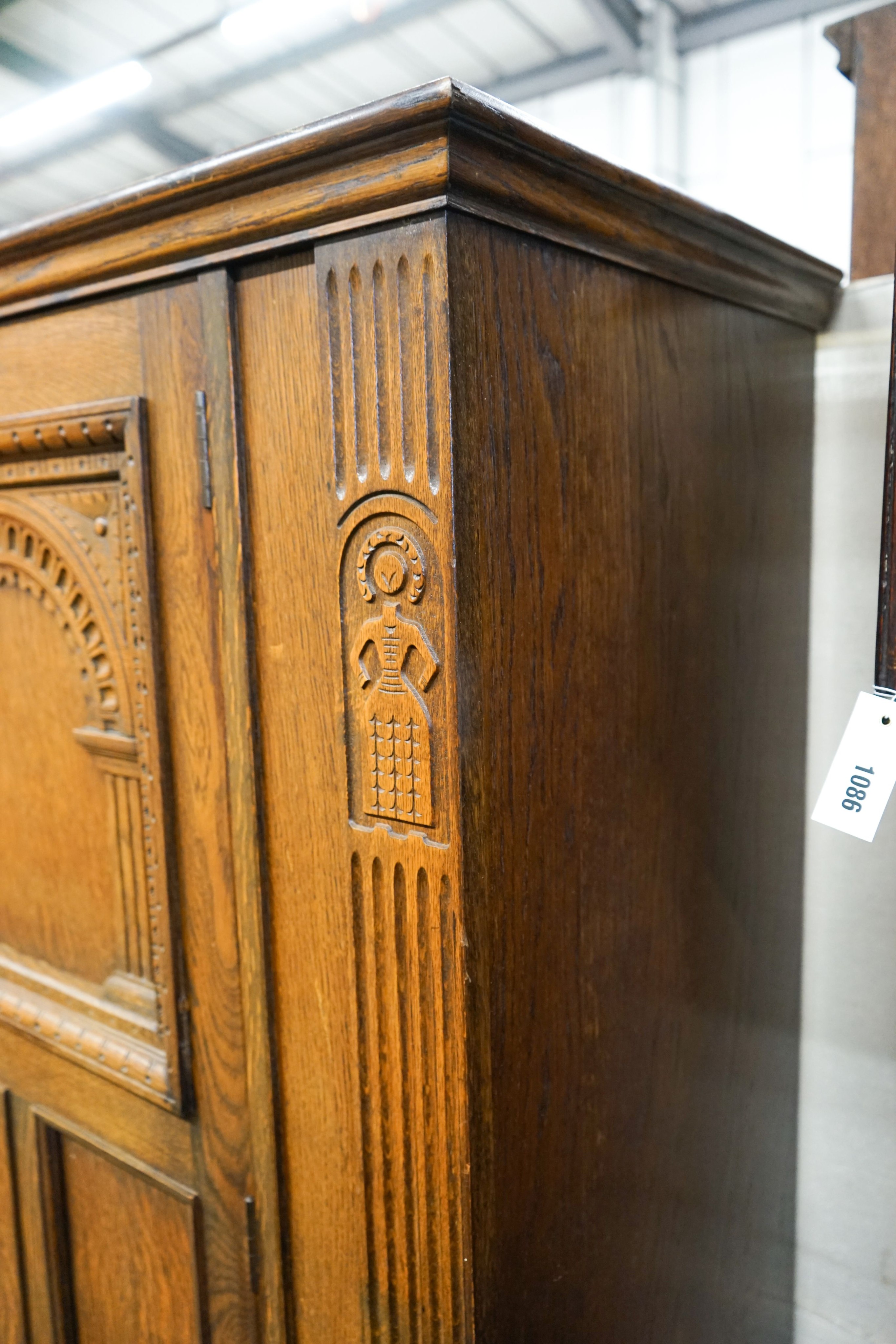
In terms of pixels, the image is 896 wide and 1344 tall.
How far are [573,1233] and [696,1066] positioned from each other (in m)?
0.21

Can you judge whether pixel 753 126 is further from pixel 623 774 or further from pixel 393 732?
pixel 393 732

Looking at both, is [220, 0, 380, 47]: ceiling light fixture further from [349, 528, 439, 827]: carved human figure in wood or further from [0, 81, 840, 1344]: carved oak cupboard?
[349, 528, 439, 827]: carved human figure in wood

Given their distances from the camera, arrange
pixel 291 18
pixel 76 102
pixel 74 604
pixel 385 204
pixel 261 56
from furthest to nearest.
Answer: pixel 76 102
pixel 261 56
pixel 291 18
pixel 74 604
pixel 385 204

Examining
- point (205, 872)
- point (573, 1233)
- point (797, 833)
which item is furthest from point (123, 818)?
A: point (797, 833)

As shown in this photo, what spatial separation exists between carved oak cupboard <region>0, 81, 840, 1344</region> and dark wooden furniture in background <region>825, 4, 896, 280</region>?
0.05 meters

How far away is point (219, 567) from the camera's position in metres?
0.67

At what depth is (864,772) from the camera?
70 centimetres

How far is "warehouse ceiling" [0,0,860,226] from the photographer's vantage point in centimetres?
279

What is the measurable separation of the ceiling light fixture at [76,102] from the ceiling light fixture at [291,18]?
427 mm

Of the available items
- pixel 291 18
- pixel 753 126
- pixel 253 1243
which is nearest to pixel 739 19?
pixel 753 126

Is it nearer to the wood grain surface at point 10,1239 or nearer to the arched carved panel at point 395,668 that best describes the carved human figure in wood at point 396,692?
the arched carved panel at point 395,668

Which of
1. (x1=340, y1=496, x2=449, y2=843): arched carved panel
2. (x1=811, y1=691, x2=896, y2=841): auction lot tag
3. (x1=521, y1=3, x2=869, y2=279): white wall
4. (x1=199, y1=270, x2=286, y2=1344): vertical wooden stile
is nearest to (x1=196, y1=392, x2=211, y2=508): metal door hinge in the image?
(x1=199, y1=270, x2=286, y2=1344): vertical wooden stile

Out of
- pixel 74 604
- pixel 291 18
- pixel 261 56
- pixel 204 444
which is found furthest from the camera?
pixel 261 56

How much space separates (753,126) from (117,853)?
297 centimetres
